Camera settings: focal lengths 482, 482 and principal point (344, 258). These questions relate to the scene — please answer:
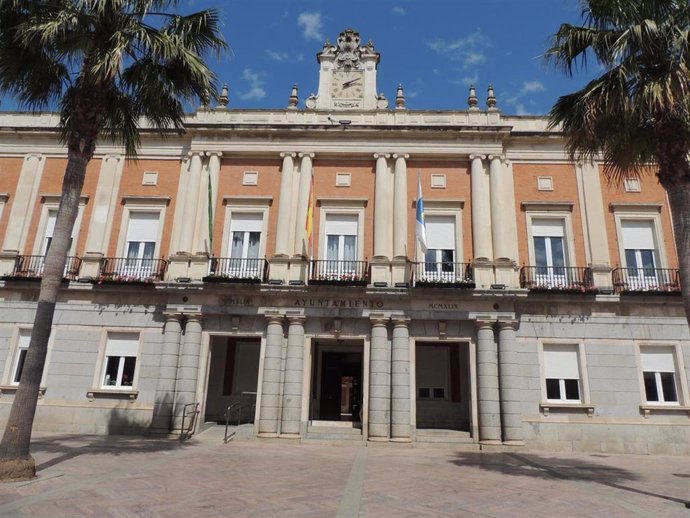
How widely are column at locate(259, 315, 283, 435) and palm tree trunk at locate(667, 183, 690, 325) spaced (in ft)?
35.4

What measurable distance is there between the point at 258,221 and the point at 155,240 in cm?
371

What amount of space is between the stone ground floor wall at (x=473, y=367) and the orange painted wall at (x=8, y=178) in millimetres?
3417

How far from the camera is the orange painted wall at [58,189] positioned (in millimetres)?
16984

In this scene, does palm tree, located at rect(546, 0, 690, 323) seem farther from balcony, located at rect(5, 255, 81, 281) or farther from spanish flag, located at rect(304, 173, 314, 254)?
balcony, located at rect(5, 255, 81, 281)

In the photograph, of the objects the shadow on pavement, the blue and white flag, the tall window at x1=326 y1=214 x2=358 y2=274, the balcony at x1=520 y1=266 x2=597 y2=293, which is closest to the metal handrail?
the tall window at x1=326 y1=214 x2=358 y2=274

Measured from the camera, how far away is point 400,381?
48.9 feet

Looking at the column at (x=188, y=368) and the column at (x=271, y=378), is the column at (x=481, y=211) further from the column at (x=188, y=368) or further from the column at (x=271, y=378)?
the column at (x=188, y=368)

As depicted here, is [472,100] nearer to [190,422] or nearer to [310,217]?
[310,217]

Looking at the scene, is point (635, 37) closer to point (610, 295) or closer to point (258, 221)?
point (610, 295)

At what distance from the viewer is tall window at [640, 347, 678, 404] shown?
1491 cm

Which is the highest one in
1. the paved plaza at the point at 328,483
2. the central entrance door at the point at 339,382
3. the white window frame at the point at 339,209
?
the white window frame at the point at 339,209

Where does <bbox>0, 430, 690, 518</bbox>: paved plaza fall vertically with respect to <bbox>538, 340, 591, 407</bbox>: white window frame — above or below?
below

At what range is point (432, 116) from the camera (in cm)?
1766

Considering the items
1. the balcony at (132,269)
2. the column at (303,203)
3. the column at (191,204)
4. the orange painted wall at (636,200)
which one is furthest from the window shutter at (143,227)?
the orange painted wall at (636,200)
